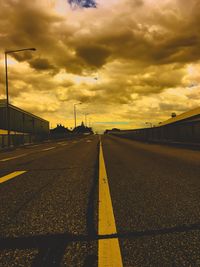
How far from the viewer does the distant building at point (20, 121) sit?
6564cm

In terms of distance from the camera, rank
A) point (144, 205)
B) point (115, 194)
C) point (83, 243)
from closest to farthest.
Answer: point (83, 243) → point (144, 205) → point (115, 194)

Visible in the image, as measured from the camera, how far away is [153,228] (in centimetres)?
297

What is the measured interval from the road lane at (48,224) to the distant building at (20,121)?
188 ft

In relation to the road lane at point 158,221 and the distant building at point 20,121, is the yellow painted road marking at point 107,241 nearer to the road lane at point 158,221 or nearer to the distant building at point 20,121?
the road lane at point 158,221

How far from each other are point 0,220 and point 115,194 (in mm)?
2133

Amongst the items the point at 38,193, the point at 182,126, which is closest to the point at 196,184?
the point at 38,193

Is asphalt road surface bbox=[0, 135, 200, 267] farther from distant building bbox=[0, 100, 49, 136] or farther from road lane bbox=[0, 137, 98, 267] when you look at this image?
distant building bbox=[0, 100, 49, 136]

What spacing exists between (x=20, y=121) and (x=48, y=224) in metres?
74.8

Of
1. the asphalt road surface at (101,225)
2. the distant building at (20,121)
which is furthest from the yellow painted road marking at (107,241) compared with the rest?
the distant building at (20,121)

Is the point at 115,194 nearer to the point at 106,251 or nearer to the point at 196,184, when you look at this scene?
the point at 196,184

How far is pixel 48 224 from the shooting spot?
319 cm

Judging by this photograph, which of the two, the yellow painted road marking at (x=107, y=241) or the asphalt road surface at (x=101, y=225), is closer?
the yellow painted road marking at (x=107, y=241)

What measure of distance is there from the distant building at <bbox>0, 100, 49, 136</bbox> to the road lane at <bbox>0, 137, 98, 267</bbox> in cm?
5732

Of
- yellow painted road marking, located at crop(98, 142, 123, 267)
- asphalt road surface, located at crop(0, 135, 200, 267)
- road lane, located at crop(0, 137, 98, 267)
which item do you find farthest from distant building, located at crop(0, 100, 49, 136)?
yellow painted road marking, located at crop(98, 142, 123, 267)
